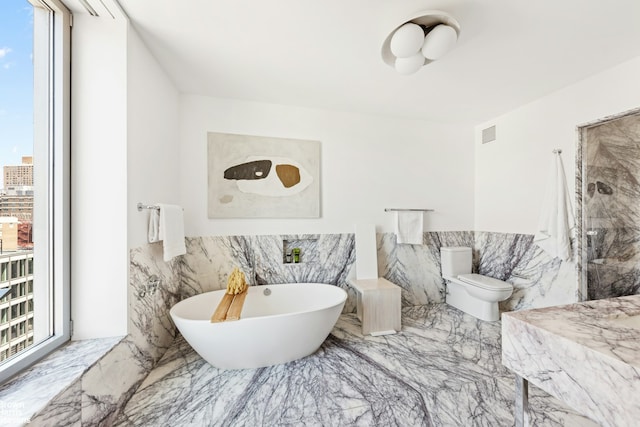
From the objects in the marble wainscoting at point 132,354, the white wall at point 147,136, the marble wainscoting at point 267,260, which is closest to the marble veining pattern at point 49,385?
the marble wainscoting at point 132,354

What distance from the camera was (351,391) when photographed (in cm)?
167

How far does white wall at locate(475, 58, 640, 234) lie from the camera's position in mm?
2068

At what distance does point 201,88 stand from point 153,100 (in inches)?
23.8

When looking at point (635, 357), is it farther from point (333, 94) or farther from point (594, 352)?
point (333, 94)

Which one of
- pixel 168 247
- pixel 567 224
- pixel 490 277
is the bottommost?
pixel 490 277

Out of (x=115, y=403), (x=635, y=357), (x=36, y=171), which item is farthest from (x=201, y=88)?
(x=635, y=357)

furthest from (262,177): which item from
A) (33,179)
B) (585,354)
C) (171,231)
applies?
(585,354)

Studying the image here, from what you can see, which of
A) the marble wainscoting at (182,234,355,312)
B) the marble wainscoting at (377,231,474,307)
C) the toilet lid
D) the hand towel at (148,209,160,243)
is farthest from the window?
the toilet lid

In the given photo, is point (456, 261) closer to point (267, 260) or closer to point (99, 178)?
point (267, 260)

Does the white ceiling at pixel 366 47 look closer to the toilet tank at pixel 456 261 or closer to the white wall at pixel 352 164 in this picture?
the white wall at pixel 352 164

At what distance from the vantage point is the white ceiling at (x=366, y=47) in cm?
148

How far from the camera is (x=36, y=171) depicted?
1300 mm

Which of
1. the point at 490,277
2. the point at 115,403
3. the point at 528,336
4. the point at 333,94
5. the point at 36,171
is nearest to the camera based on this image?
the point at 528,336

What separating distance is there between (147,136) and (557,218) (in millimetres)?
3639
